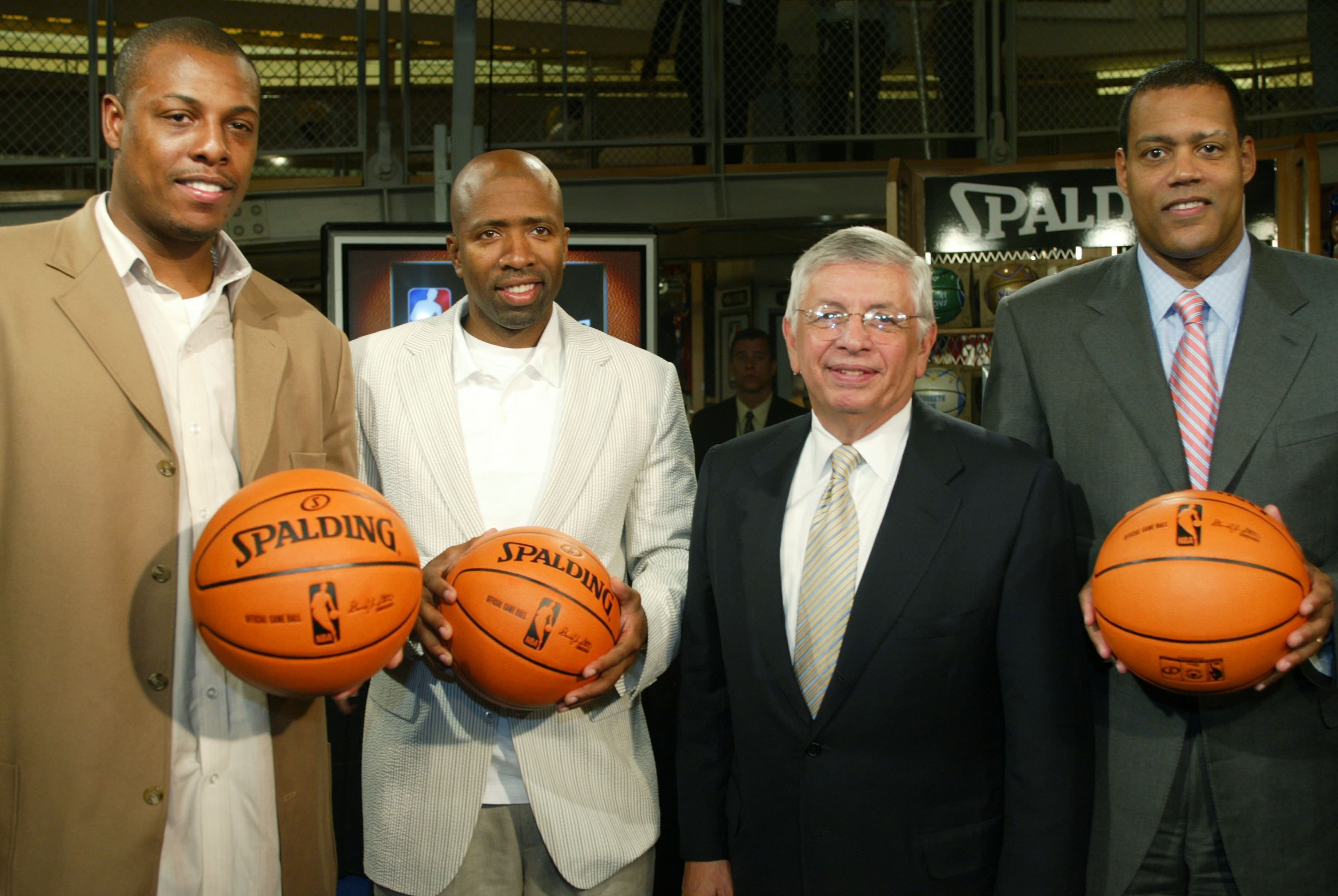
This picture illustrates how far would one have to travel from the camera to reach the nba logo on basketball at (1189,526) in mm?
1778

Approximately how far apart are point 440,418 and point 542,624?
57 centimetres

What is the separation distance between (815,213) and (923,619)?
6.01 m

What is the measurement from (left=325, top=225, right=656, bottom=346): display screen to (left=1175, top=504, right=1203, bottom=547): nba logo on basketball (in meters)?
2.73

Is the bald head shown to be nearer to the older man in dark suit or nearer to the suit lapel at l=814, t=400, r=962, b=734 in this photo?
the older man in dark suit

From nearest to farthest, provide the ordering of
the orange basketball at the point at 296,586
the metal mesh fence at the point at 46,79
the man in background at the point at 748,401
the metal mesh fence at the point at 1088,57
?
the orange basketball at the point at 296,586
the man in background at the point at 748,401
the metal mesh fence at the point at 46,79
the metal mesh fence at the point at 1088,57

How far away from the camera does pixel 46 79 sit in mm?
7906

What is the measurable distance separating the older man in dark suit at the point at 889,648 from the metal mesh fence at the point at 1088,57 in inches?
288

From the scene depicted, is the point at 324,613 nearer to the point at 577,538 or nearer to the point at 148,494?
the point at 148,494

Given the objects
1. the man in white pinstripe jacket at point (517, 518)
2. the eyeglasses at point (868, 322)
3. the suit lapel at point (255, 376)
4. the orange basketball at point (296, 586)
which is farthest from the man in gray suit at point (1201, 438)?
the suit lapel at point (255, 376)

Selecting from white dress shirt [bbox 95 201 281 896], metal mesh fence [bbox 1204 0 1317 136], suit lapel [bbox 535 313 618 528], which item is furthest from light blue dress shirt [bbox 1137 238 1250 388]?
metal mesh fence [bbox 1204 0 1317 136]

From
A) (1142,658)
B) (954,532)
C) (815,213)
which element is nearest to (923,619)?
(954,532)

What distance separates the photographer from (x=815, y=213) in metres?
7.54
